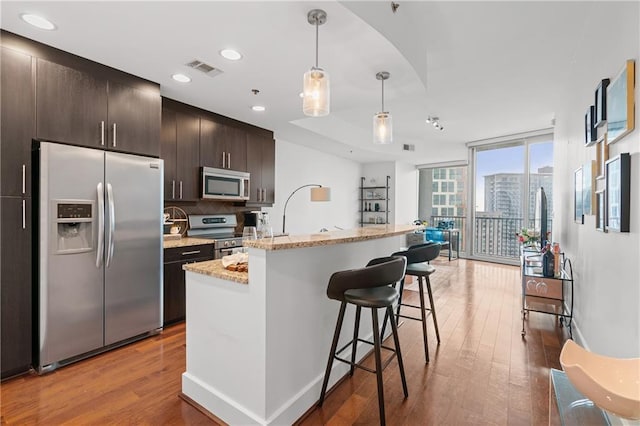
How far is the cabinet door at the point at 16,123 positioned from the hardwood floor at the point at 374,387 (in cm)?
149

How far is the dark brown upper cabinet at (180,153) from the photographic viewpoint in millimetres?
3516

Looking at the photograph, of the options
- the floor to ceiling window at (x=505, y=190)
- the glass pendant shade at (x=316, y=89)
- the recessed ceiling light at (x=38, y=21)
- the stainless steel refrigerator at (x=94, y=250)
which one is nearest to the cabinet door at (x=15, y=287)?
the stainless steel refrigerator at (x=94, y=250)

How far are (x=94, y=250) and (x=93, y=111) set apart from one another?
1.22 m

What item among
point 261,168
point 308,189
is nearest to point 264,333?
point 261,168

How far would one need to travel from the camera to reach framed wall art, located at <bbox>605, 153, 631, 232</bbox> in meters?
1.56

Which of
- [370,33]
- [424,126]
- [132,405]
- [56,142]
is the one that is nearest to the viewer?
[132,405]

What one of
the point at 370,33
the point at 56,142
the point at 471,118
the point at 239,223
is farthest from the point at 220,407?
the point at 471,118

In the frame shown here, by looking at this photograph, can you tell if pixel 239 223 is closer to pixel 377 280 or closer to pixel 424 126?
pixel 377 280

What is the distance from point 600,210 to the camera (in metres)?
2.03

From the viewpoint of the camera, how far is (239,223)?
4852 millimetres

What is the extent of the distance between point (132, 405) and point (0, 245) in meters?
1.51

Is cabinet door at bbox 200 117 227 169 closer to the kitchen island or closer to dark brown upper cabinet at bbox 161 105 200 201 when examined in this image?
dark brown upper cabinet at bbox 161 105 200 201

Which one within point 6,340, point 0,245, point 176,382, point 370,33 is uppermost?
point 370,33

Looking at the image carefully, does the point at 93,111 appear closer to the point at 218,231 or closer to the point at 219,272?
the point at 219,272
